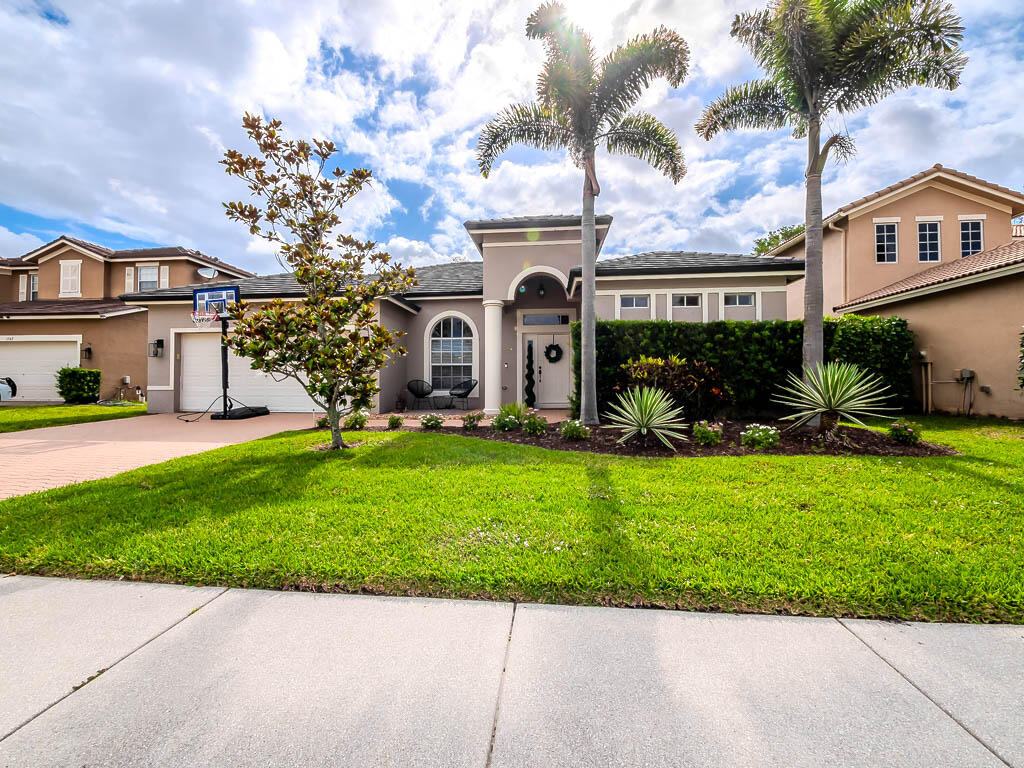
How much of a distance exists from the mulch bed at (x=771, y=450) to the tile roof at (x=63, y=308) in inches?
690

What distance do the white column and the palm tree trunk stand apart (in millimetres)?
7371

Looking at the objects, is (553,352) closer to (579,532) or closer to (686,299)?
(686,299)

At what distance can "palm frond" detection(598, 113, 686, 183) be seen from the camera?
9.09m

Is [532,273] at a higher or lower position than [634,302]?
higher

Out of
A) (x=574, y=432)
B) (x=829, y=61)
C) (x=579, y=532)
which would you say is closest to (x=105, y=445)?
(x=574, y=432)

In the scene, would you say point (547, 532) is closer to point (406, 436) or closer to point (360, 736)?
point (360, 736)

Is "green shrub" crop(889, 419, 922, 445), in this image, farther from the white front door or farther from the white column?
the white column

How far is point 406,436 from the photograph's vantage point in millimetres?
7895

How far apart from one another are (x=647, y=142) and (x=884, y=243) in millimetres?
11535

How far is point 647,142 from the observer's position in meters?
9.14

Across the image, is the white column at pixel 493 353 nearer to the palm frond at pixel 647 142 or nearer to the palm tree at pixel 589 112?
the palm tree at pixel 589 112

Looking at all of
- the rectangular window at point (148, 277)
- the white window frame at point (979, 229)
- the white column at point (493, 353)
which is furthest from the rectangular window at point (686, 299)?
the rectangular window at point (148, 277)

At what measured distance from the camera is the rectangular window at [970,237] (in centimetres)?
1438

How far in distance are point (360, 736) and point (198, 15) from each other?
409 inches
